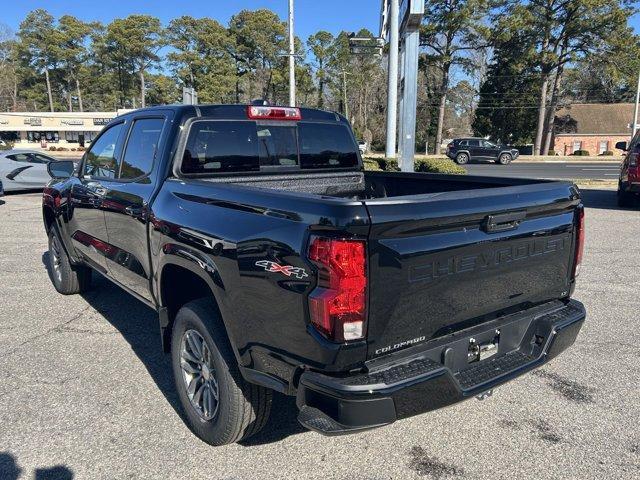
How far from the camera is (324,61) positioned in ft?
227

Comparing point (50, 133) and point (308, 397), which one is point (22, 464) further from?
point (50, 133)

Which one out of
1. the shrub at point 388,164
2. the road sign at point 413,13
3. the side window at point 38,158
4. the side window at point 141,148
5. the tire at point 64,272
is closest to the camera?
the side window at point 141,148

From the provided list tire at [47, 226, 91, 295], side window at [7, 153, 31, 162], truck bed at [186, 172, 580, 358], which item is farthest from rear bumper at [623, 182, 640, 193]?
side window at [7, 153, 31, 162]

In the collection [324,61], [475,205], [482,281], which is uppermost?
[324,61]

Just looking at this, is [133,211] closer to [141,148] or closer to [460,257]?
[141,148]

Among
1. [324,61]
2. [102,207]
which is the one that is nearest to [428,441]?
[102,207]

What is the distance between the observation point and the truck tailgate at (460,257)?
7.11 ft

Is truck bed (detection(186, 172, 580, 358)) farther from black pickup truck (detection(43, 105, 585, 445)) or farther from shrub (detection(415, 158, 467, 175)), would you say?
shrub (detection(415, 158, 467, 175))

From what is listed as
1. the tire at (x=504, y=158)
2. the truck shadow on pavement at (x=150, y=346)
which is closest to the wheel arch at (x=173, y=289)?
the truck shadow on pavement at (x=150, y=346)

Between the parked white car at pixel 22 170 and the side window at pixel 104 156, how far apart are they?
11.7 metres

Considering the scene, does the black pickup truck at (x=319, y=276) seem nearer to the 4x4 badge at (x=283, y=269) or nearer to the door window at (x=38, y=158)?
the 4x4 badge at (x=283, y=269)

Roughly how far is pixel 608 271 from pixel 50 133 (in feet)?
244

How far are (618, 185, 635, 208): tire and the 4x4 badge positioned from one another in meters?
11.8

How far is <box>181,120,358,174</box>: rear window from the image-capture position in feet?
11.6
